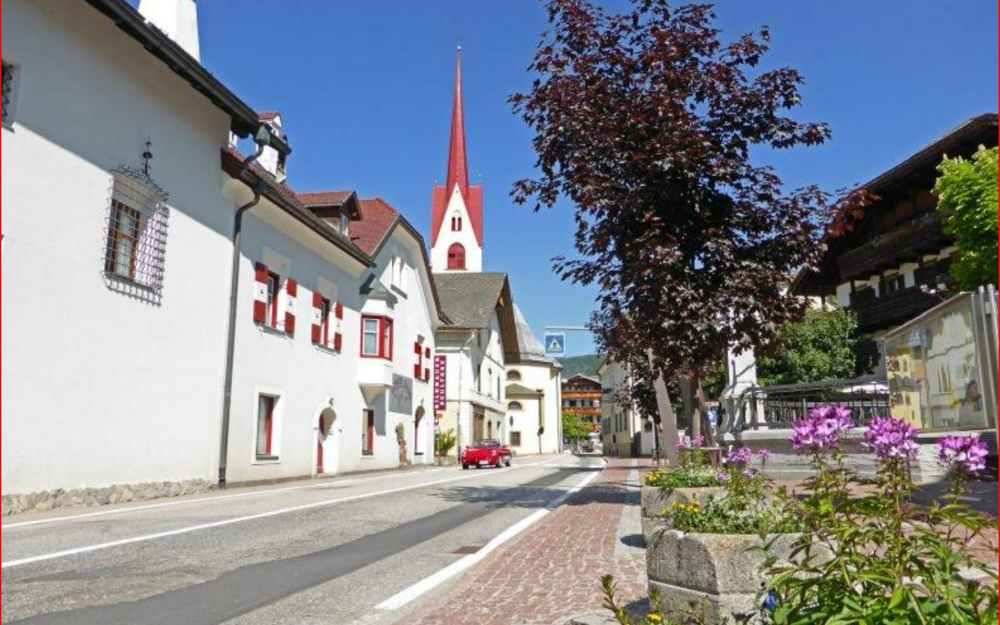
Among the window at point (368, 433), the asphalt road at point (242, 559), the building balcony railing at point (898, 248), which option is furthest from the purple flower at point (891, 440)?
the window at point (368, 433)

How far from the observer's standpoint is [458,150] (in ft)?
275

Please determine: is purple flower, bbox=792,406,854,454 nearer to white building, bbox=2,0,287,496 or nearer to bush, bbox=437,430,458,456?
white building, bbox=2,0,287,496

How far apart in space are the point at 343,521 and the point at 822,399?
10750mm

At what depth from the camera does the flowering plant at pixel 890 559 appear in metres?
2.17

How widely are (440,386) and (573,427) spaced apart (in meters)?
94.7

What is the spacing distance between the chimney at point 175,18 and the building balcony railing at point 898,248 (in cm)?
2277

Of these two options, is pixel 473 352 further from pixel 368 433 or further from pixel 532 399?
pixel 532 399

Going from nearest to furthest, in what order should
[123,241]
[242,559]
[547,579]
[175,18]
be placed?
[547,579] < [242,559] < [123,241] < [175,18]

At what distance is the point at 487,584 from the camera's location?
609 centimetres

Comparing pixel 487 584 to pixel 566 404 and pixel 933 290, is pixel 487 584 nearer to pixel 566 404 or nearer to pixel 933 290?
pixel 933 290

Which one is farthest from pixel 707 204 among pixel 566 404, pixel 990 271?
pixel 566 404

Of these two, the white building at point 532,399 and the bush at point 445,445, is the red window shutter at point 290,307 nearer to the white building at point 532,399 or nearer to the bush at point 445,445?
the bush at point 445,445

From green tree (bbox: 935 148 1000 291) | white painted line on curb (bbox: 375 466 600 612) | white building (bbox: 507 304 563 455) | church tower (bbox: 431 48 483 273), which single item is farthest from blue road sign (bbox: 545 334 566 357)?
church tower (bbox: 431 48 483 273)

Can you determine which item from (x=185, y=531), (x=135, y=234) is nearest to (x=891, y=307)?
(x=135, y=234)
